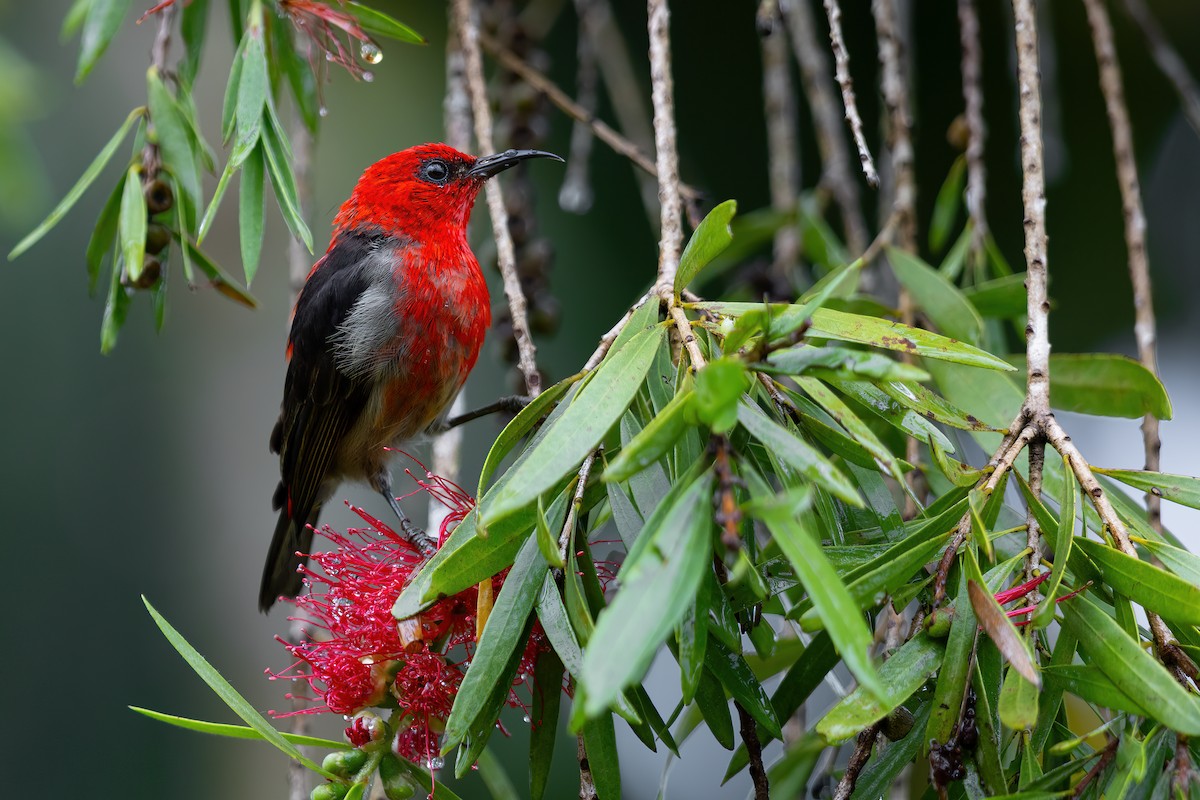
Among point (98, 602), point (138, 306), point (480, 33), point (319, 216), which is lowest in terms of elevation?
point (98, 602)

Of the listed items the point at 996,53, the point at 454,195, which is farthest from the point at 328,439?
the point at 996,53

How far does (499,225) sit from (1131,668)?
1.63 m

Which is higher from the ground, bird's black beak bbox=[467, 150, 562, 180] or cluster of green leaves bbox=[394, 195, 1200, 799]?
bird's black beak bbox=[467, 150, 562, 180]

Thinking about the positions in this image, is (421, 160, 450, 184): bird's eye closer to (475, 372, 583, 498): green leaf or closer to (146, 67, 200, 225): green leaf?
(146, 67, 200, 225): green leaf

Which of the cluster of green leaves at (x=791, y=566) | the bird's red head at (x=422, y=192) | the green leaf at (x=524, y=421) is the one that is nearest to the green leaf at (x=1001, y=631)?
the cluster of green leaves at (x=791, y=566)

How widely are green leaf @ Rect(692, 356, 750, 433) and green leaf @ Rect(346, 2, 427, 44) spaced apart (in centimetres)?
148

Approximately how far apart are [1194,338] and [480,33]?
394 centimetres

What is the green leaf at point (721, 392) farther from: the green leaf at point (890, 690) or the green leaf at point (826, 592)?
the green leaf at point (890, 690)

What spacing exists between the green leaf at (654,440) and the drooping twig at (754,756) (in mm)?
487

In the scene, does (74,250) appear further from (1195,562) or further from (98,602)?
(1195,562)

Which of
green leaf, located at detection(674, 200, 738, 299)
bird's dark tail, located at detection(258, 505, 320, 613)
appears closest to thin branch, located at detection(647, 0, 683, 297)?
green leaf, located at detection(674, 200, 738, 299)

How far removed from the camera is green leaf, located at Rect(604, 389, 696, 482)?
48.4 inches

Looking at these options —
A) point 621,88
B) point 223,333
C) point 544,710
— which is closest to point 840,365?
point 544,710

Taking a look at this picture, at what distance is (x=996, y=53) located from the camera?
18.1 ft
